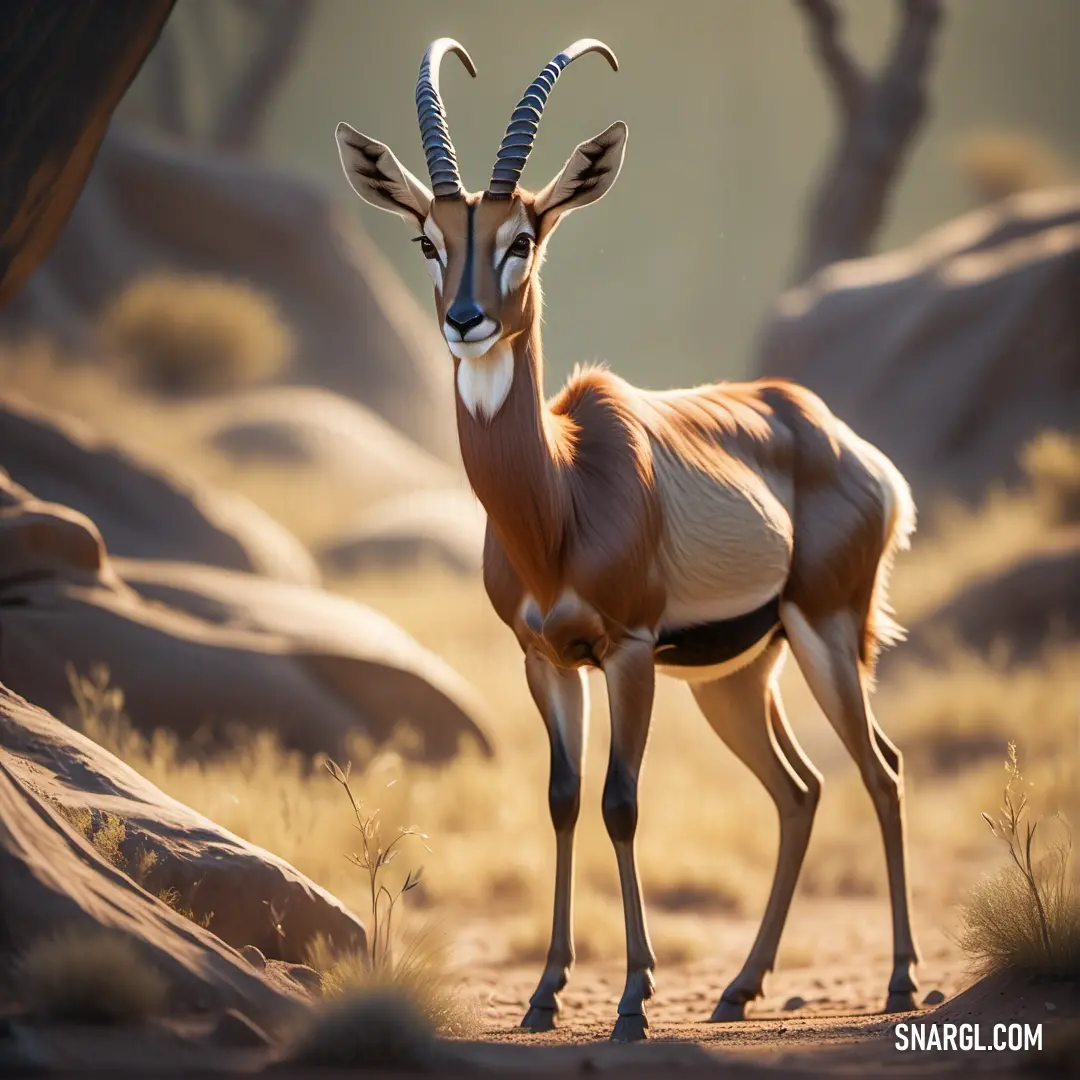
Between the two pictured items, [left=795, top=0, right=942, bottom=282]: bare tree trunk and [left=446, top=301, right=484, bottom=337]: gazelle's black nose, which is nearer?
[left=446, top=301, right=484, bottom=337]: gazelle's black nose

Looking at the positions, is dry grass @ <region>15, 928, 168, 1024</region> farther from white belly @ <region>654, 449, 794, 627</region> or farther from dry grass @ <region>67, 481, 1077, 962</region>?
dry grass @ <region>67, 481, 1077, 962</region>

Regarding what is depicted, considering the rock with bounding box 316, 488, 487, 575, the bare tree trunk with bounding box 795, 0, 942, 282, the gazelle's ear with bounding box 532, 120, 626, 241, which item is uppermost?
the bare tree trunk with bounding box 795, 0, 942, 282

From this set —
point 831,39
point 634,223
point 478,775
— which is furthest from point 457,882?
point 634,223

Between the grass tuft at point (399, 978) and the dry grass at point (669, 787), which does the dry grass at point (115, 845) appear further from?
the dry grass at point (669, 787)

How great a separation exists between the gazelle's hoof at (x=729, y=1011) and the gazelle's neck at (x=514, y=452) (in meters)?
1.99

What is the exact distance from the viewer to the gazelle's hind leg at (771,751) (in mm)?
7082

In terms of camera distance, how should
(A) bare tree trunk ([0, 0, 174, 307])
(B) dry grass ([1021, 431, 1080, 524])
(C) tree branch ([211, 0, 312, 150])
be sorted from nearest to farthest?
1. (A) bare tree trunk ([0, 0, 174, 307])
2. (B) dry grass ([1021, 431, 1080, 524])
3. (C) tree branch ([211, 0, 312, 150])

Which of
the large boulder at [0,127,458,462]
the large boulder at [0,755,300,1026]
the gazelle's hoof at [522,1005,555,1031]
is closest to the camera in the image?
the large boulder at [0,755,300,1026]

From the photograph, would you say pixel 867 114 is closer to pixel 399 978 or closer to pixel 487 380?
pixel 487 380

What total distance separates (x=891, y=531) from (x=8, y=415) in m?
5.99

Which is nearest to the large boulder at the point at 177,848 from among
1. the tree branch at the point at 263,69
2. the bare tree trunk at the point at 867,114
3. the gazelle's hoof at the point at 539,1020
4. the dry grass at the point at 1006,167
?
the gazelle's hoof at the point at 539,1020

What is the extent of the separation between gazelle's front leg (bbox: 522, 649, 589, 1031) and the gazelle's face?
1286 millimetres

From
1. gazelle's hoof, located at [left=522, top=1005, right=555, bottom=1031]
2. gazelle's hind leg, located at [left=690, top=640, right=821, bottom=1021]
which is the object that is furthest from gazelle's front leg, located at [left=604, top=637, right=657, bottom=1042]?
gazelle's hind leg, located at [left=690, top=640, right=821, bottom=1021]

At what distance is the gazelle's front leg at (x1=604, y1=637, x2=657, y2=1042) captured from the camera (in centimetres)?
604
